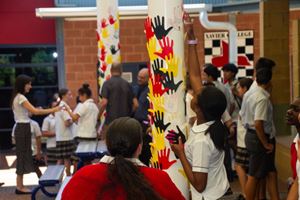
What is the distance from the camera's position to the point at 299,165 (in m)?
3.30

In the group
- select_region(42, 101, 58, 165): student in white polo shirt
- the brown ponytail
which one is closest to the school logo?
select_region(42, 101, 58, 165): student in white polo shirt

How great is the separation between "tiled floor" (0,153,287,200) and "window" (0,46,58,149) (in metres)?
1.06

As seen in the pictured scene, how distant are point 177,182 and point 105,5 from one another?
4445mm

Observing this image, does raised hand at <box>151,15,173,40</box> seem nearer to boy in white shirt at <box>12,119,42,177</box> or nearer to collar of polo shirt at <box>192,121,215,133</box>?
collar of polo shirt at <box>192,121,215,133</box>

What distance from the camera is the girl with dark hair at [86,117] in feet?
26.0

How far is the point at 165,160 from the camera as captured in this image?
4.22m

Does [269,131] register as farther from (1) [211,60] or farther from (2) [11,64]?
(2) [11,64]

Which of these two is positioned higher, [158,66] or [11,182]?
[158,66]

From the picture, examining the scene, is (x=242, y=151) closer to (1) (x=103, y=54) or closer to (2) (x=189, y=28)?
(2) (x=189, y=28)

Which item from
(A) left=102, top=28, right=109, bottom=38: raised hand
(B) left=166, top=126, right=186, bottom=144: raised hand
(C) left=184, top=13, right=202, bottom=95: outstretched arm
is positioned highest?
(A) left=102, top=28, right=109, bottom=38: raised hand

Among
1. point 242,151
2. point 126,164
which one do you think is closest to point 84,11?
point 242,151

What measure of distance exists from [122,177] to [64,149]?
6.03 meters

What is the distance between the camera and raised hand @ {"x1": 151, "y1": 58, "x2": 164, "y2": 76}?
416 cm

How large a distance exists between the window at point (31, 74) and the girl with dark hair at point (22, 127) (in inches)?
190
